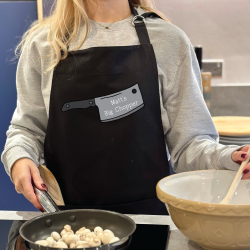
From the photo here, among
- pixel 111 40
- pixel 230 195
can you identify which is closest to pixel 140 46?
pixel 111 40

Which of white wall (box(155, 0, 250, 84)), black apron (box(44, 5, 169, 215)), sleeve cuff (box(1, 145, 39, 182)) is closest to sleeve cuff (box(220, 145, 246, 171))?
black apron (box(44, 5, 169, 215))

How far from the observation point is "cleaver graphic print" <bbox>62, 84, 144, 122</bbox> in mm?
1118

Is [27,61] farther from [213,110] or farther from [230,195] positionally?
[213,110]

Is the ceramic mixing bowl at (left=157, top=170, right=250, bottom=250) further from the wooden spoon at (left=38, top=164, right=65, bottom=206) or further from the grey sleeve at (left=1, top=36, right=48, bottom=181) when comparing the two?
the grey sleeve at (left=1, top=36, right=48, bottom=181)

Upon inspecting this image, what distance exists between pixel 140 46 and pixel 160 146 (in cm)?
30

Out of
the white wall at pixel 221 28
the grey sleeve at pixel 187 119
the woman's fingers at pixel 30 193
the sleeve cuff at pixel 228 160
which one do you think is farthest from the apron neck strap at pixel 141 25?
the white wall at pixel 221 28

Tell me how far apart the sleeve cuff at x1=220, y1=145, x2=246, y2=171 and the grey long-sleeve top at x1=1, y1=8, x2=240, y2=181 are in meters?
0.15

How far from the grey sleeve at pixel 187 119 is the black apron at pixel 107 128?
0.05 m

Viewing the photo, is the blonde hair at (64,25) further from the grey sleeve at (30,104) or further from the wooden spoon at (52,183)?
the wooden spoon at (52,183)

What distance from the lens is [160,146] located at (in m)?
1.18

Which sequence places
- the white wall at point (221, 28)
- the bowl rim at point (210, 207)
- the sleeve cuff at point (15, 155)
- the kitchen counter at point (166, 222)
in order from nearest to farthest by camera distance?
the bowl rim at point (210, 207)
the kitchen counter at point (166, 222)
the sleeve cuff at point (15, 155)
the white wall at point (221, 28)

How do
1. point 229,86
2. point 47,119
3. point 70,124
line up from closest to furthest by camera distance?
1. point 70,124
2. point 47,119
3. point 229,86

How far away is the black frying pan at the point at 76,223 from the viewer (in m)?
0.78

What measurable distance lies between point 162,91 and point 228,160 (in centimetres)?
35
